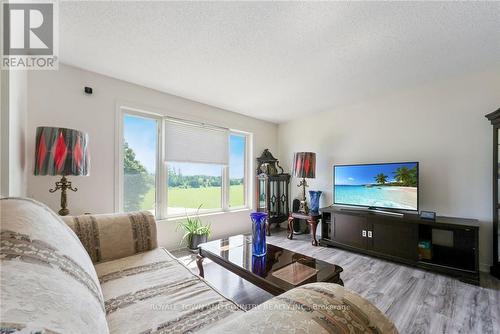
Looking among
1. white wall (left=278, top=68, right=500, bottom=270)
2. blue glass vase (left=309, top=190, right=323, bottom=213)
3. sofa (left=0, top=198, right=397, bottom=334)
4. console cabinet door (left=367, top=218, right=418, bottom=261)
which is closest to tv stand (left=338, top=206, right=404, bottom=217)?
console cabinet door (left=367, top=218, right=418, bottom=261)

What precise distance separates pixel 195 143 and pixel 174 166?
1.53ft

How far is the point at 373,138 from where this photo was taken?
3.10 metres

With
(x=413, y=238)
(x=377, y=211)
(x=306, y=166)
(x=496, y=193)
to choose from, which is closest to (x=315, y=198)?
(x=306, y=166)


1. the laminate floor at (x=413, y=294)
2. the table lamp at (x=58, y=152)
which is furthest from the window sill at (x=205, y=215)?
the table lamp at (x=58, y=152)

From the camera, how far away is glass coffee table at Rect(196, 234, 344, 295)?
1.30 metres

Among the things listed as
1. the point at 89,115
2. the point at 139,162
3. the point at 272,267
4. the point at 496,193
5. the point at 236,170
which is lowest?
the point at 272,267

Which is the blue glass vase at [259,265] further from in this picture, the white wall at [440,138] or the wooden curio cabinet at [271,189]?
the white wall at [440,138]

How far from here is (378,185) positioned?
2.73m

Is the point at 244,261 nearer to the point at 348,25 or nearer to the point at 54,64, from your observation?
the point at 348,25

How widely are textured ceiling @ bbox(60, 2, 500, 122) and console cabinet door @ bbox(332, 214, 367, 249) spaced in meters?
1.72

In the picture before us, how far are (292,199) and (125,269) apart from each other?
10.7 ft

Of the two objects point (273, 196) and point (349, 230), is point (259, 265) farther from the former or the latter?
point (273, 196)

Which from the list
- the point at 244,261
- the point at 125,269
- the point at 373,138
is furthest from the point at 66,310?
the point at 373,138

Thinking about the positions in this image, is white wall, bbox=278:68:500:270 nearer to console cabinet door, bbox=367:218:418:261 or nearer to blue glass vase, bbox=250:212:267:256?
console cabinet door, bbox=367:218:418:261
